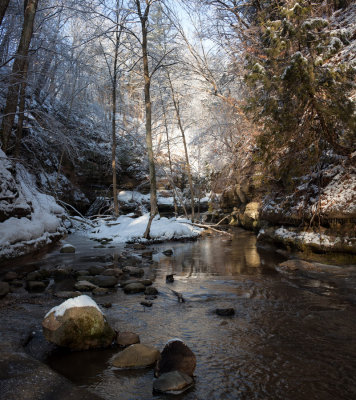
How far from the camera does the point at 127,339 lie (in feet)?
11.1

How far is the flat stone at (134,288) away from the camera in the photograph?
215 inches

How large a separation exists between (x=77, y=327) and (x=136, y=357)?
30.3 inches

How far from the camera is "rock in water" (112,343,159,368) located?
2.91m

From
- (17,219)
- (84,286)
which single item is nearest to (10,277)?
(84,286)

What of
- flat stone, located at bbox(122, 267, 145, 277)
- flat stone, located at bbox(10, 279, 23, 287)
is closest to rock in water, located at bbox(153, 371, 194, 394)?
flat stone, located at bbox(10, 279, 23, 287)

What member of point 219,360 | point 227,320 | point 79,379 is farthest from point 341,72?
point 79,379

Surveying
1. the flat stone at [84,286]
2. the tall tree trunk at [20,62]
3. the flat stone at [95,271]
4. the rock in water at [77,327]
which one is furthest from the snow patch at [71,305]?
the tall tree trunk at [20,62]

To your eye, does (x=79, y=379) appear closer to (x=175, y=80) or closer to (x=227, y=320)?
(x=227, y=320)

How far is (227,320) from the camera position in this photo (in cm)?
414

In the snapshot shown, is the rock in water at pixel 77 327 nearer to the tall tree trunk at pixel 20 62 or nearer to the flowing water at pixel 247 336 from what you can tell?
the flowing water at pixel 247 336

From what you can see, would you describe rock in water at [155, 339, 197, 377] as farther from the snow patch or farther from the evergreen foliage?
the evergreen foliage

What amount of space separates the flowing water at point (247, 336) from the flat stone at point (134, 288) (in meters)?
0.17

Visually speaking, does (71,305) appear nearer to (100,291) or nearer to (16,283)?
(100,291)

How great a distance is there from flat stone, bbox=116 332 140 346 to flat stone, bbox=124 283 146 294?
6.65 ft
